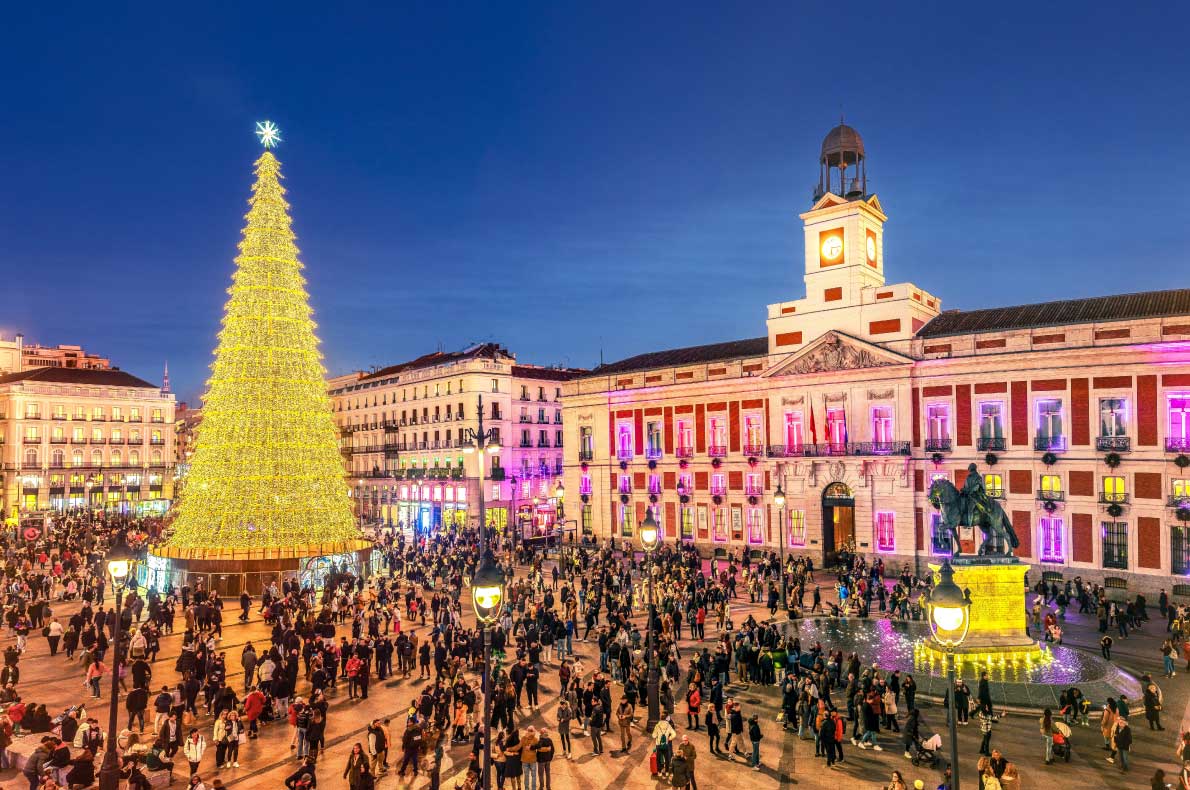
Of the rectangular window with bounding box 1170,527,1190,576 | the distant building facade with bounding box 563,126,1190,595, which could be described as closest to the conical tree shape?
the distant building facade with bounding box 563,126,1190,595

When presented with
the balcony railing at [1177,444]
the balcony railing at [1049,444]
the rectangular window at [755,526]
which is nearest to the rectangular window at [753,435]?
the rectangular window at [755,526]

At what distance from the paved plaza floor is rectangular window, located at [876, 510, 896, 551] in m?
20.0

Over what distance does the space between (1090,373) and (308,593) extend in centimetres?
3607

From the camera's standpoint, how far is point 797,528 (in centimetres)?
4684

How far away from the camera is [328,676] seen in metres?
21.0

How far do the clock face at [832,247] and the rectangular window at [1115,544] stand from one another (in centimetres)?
2029

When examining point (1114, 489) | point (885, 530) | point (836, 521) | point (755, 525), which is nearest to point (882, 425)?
point (885, 530)

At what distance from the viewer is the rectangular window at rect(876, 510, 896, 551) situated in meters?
42.8

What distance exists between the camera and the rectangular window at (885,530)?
4281 centimetres

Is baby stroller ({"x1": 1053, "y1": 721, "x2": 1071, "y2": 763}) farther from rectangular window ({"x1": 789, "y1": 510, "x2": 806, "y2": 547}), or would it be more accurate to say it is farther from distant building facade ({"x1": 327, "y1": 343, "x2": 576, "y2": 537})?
distant building facade ({"x1": 327, "y1": 343, "x2": 576, "y2": 537})

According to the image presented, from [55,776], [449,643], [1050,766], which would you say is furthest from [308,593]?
[1050,766]

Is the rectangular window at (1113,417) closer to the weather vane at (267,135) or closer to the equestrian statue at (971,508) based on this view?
the equestrian statue at (971,508)

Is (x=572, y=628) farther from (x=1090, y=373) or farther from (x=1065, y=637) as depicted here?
(x=1090, y=373)

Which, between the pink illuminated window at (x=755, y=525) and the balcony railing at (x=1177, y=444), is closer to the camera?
the balcony railing at (x=1177, y=444)
